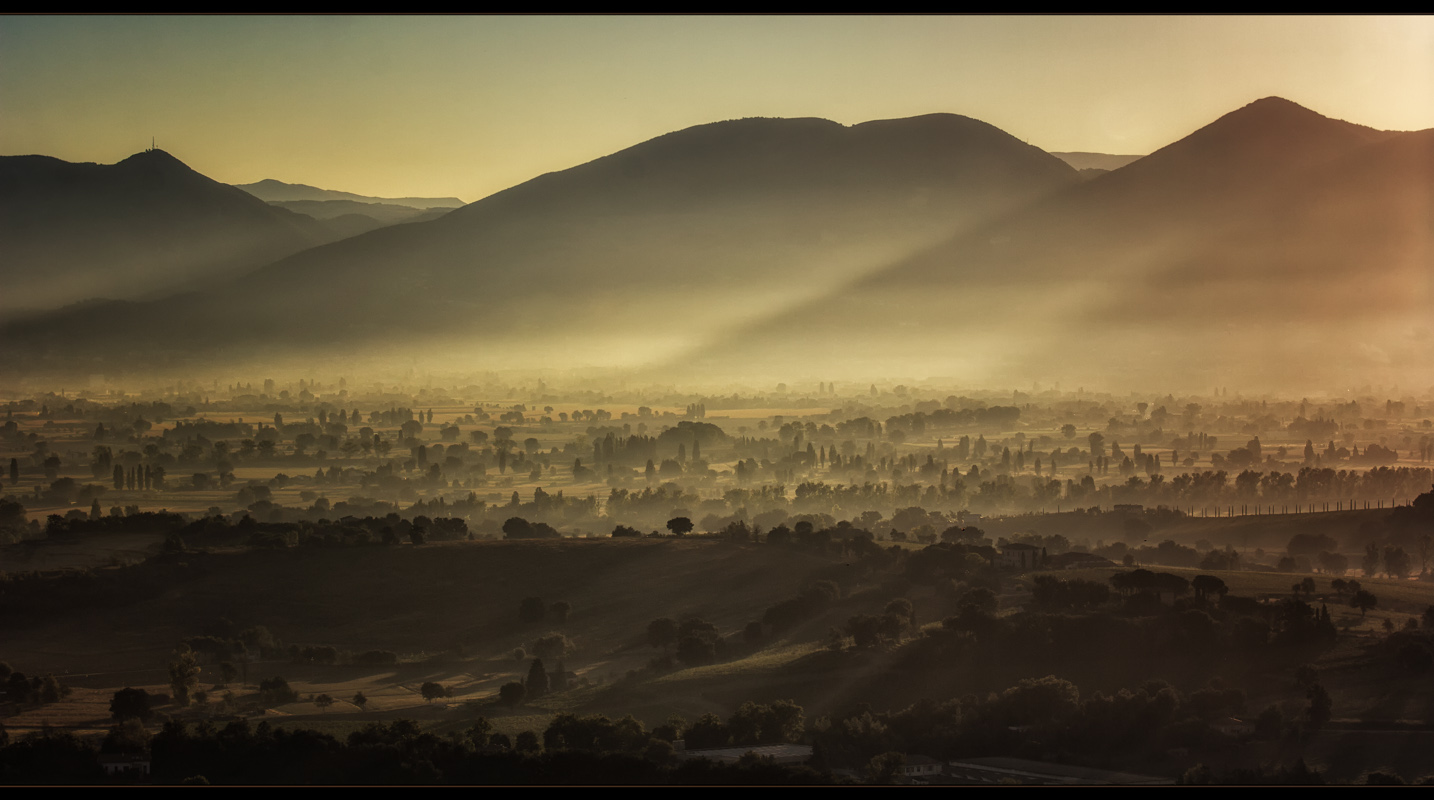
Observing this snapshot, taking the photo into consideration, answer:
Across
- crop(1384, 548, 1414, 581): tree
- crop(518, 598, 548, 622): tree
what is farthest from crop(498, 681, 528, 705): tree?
crop(1384, 548, 1414, 581): tree

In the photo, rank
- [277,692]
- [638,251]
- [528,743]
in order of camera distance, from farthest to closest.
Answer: [638,251] → [277,692] → [528,743]

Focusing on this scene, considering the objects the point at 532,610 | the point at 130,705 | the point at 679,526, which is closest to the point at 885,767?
the point at 130,705

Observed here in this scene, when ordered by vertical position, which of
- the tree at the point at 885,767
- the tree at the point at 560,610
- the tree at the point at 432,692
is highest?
the tree at the point at 885,767

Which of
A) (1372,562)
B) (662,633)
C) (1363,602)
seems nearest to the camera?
(1363,602)

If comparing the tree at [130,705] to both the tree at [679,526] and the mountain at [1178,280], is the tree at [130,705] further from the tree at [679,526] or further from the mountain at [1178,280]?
the mountain at [1178,280]

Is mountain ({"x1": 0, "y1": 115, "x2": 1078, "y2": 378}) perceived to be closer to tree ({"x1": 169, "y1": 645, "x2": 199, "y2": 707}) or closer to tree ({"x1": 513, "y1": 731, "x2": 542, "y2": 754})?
tree ({"x1": 169, "y1": 645, "x2": 199, "y2": 707})

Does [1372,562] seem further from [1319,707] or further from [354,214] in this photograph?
[354,214]

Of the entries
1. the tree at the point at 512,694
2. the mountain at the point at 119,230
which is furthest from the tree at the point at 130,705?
the mountain at the point at 119,230
